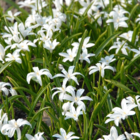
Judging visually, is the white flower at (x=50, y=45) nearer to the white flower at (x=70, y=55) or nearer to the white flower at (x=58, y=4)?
the white flower at (x=70, y=55)

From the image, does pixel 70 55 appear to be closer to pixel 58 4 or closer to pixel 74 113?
pixel 74 113

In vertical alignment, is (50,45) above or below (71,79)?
above

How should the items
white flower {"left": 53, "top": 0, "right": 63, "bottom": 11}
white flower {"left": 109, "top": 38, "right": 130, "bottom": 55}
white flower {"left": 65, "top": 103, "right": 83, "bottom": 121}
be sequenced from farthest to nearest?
1. white flower {"left": 53, "top": 0, "right": 63, "bottom": 11}
2. white flower {"left": 109, "top": 38, "right": 130, "bottom": 55}
3. white flower {"left": 65, "top": 103, "right": 83, "bottom": 121}

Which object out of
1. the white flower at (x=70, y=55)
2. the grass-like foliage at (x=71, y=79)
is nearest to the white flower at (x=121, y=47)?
the grass-like foliage at (x=71, y=79)

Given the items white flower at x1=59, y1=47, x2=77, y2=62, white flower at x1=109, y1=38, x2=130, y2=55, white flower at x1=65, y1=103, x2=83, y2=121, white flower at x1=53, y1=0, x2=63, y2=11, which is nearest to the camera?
white flower at x1=65, y1=103, x2=83, y2=121

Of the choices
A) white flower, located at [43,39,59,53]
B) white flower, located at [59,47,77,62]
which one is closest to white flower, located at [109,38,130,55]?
white flower, located at [59,47,77,62]

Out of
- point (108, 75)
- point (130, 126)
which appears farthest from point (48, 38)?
point (130, 126)

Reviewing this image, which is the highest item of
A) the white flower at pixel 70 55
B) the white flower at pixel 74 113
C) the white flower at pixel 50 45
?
the white flower at pixel 50 45

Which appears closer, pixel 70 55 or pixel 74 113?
pixel 74 113

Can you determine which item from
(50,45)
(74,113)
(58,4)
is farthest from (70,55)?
(58,4)

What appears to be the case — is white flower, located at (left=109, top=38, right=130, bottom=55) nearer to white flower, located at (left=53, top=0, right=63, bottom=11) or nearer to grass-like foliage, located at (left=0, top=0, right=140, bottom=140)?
grass-like foliage, located at (left=0, top=0, right=140, bottom=140)

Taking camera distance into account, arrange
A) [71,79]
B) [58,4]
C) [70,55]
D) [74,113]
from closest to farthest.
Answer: [74,113], [71,79], [70,55], [58,4]
